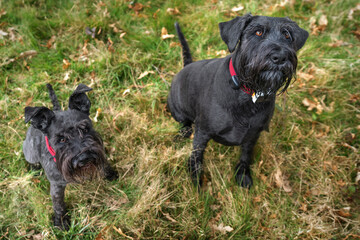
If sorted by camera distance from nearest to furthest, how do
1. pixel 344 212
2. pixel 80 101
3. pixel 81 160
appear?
pixel 81 160
pixel 80 101
pixel 344 212

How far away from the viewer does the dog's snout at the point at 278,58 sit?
220 centimetres

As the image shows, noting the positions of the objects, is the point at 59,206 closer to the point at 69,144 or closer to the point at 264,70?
the point at 69,144

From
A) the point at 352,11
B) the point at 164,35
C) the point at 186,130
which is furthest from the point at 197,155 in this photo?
the point at 352,11

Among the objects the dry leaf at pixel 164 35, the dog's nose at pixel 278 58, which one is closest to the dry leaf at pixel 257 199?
the dog's nose at pixel 278 58

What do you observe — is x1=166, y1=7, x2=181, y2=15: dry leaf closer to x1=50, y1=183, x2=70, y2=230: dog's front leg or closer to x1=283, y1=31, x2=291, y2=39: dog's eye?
x1=283, y1=31, x2=291, y2=39: dog's eye

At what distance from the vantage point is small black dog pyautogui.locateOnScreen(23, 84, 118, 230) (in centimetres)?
262

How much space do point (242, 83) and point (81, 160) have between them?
175cm

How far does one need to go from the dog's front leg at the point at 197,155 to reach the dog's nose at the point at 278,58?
1238mm

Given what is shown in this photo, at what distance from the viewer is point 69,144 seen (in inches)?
105

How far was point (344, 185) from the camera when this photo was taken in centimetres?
354

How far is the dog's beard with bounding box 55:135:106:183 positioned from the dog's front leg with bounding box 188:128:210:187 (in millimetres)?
1127

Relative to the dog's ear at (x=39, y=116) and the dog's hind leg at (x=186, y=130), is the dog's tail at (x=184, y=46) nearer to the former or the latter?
the dog's hind leg at (x=186, y=130)

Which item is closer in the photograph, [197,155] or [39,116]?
[39,116]

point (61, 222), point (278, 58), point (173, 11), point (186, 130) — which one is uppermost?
point (278, 58)
